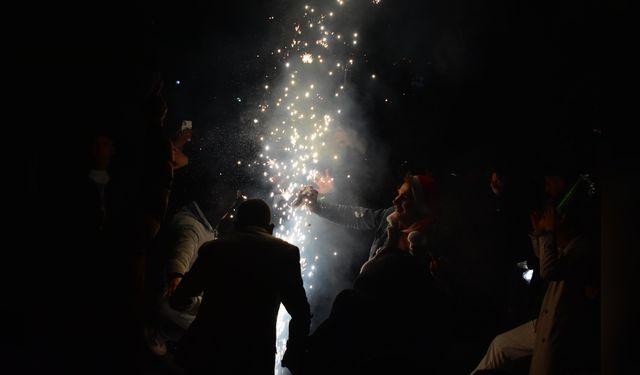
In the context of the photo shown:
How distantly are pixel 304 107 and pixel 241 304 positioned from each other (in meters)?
4.61

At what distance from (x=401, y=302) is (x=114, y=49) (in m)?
3.73

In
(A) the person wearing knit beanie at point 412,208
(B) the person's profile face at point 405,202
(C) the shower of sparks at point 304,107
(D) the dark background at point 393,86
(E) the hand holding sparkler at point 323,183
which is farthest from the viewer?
(C) the shower of sparks at point 304,107

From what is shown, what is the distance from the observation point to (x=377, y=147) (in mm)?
8039

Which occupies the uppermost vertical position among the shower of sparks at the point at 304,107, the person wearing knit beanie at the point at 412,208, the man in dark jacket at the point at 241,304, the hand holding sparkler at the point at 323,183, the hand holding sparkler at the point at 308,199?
the shower of sparks at the point at 304,107

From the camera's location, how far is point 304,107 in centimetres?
782

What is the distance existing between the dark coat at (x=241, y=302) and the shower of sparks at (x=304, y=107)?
3.24 meters

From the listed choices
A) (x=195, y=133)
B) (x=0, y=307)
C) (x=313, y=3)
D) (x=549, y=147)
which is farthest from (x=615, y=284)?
(x=313, y=3)

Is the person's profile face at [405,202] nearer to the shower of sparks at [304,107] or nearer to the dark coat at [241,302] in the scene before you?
the dark coat at [241,302]

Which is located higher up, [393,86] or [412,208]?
[393,86]

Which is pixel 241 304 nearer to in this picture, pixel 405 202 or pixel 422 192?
pixel 405 202

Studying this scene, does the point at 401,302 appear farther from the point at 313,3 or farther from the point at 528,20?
the point at 313,3

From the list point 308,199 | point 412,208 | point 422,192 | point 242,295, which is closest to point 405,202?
point 412,208

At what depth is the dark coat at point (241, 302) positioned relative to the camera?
12.7 feet

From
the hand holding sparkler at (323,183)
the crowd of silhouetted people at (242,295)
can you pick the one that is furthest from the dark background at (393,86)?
the hand holding sparkler at (323,183)
